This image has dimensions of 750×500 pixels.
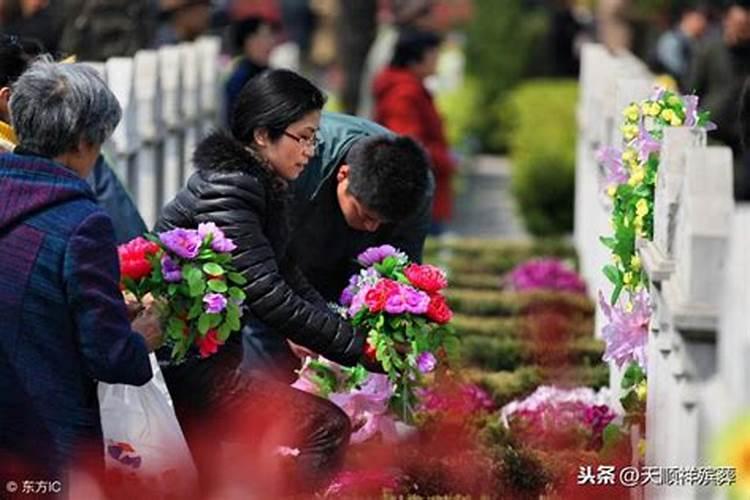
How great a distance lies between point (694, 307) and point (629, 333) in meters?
1.80

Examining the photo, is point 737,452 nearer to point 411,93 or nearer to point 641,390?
point 641,390

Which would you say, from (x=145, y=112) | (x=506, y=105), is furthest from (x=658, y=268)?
(x=506, y=105)

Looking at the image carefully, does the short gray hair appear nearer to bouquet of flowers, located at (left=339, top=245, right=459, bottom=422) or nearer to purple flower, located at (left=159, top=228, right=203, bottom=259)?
purple flower, located at (left=159, top=228, right=203, bottom=259)

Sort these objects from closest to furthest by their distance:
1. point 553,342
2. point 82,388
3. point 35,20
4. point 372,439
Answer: point 82,388, point 372,439, point 553,342, point 35,20

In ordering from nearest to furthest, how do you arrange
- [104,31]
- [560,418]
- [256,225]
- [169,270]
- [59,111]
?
[59,111]
[169,270]
[256,225]
[560,418]
[104,31]

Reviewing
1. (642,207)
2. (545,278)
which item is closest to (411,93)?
(545,278)

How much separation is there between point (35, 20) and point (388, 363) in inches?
345

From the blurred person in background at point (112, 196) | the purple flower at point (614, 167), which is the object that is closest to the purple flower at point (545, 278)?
the blurred person in background at point (112, 196)

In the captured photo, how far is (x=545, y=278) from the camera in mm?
12023

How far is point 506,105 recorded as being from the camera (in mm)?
23734

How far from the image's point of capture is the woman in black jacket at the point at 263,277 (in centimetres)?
620

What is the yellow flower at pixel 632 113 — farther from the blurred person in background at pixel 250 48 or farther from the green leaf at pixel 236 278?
the blurred person in background at pixel 250 48

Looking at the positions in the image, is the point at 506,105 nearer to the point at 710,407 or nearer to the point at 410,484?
the point at 410,484

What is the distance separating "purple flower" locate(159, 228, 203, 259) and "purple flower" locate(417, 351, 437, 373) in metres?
0.91
